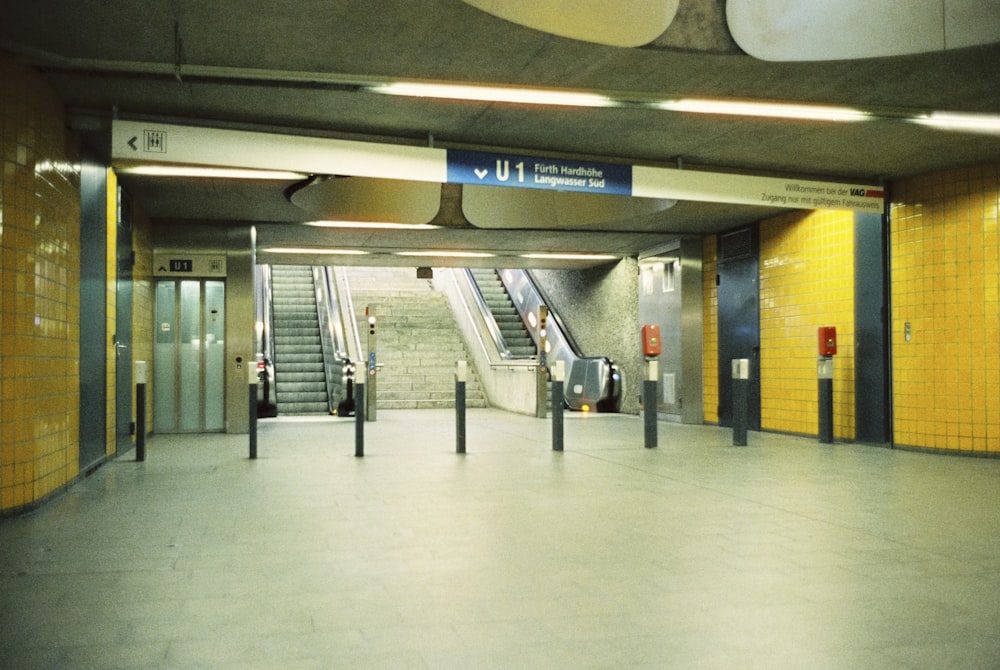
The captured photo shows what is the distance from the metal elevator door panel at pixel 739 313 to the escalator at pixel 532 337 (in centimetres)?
313

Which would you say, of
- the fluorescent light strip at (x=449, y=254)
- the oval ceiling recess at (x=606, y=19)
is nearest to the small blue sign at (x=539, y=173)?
the oval ceiling recess at (x=606, y=19)

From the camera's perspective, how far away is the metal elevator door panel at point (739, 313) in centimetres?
1204

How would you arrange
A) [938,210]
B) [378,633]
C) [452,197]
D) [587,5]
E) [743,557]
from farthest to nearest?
[452,197], [938,210], [587,5], [743,557], [378,633]

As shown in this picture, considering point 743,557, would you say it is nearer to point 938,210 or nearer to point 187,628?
point 187,628

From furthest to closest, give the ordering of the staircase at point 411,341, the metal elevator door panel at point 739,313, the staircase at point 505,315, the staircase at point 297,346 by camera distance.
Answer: the staircase at point 505,315
the staircase at point 411,341
the staircase at point 297,346
the metal elevator door panel at point 739,313

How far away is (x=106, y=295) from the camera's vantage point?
8.02 meters

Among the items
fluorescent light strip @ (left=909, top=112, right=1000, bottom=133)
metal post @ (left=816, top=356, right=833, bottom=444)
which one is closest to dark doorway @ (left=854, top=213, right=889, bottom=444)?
metal post @ (left=816, top=356, right=833, bottom=444)

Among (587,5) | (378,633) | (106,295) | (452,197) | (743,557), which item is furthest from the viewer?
(452,197)

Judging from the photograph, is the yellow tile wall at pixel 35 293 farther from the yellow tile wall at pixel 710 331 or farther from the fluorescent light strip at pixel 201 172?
the yellow tile wall at pixel 710 331

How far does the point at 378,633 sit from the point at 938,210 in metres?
8.32

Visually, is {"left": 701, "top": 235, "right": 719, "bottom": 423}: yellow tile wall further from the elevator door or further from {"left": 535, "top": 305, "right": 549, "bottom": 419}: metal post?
the elevator door

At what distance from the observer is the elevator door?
11.8 meters

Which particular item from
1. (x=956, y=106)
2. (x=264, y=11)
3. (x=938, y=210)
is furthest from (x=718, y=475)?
(x=264, y=11)

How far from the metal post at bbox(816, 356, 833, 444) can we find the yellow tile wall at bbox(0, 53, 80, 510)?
789 centimetres
